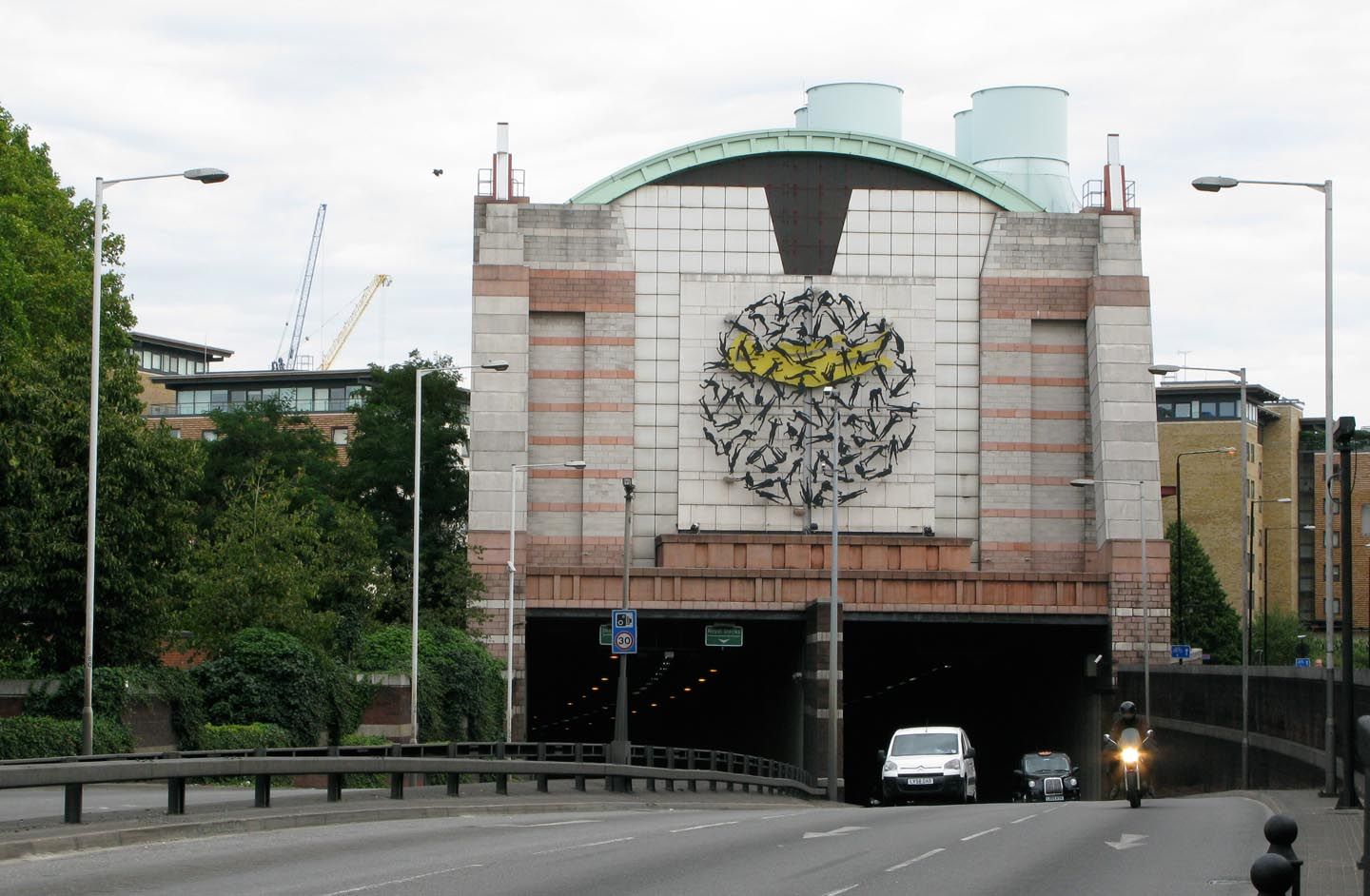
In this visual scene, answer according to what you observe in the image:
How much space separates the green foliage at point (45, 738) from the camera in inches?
1266

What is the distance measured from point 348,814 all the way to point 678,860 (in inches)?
230

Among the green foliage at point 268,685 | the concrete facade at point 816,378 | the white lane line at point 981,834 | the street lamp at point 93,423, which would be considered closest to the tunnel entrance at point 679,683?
the concrete facade at point 816,378

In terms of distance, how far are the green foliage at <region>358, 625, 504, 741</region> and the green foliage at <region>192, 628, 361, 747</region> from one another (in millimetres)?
6170

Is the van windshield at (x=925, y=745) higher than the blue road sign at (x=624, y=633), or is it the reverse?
the blue road sign at (x=624, y=633)

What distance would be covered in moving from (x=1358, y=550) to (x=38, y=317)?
11262cm

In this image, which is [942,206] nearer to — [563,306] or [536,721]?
[563,306]

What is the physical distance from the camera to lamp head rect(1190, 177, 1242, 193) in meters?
34.1

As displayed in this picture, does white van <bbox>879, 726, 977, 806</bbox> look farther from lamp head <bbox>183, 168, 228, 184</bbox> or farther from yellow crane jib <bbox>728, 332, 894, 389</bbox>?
yellow crane jib <bbox>728, 332, 894, 389</bbox>

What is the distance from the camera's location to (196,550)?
47.8 m

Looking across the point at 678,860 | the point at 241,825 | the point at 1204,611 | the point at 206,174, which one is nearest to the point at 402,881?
the point at 678,860

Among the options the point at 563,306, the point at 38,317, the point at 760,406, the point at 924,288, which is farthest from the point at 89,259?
the point at 924,288

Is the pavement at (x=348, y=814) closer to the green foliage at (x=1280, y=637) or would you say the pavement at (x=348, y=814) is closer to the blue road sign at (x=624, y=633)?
the blue road sign at (x=624, y=633)

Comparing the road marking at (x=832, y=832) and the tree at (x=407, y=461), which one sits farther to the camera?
the tree at (x=407, y=461)

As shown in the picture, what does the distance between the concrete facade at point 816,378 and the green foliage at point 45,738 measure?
1303 inches
